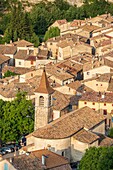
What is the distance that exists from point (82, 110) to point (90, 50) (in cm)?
2735

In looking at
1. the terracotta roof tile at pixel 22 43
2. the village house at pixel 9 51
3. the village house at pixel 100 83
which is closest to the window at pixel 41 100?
the village house at pixel 100 83

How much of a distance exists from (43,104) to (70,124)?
3165 mm

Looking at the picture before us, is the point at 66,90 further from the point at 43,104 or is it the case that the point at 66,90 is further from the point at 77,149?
the point at 77,149

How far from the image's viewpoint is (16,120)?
5641 centimetres

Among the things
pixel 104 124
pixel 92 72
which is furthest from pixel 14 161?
pixel 92 72

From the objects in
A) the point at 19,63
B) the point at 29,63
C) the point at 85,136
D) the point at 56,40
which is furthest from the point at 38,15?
the point at 85,136

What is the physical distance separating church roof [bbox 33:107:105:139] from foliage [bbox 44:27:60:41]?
136 ft

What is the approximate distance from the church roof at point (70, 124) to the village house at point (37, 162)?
2.85 m

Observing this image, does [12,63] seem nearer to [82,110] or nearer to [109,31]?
[109,31]

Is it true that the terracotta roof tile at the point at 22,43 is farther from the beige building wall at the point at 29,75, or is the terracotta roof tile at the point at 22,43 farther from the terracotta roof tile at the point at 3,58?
the beige building wall at the point at 29,75

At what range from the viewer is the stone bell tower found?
168ft

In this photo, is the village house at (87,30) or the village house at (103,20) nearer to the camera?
the village house at (87,30)

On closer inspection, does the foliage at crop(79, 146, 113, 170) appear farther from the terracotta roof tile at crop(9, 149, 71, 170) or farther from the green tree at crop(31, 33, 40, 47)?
the green tree at crop(31, 33, 40, 47)

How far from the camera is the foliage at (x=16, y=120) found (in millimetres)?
55531
